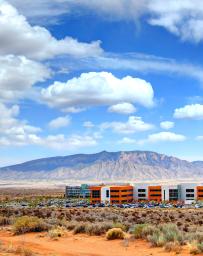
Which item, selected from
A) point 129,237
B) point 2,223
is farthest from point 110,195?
point 129,237

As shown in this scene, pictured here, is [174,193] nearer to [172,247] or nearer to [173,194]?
[173,194]

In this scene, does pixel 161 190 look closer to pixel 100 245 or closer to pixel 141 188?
pixel 141 188

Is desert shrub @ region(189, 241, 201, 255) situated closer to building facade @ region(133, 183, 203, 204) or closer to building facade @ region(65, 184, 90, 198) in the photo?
building facade @ region(133, 183, 203, 204)

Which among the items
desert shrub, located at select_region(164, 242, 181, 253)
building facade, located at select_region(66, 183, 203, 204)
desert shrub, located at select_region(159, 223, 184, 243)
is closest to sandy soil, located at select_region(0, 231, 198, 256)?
desert shrub, located at select_region(164, 242, 181, 253)

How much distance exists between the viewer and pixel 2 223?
3525 cm

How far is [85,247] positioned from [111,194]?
4264 inches

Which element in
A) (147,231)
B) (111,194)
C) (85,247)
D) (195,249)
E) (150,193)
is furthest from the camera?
(150,193)

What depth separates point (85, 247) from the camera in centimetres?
2238

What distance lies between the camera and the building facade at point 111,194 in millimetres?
128750

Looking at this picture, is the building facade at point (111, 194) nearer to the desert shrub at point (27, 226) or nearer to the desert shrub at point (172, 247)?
the desert shrub at point (27, 226)

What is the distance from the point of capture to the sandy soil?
789 inches

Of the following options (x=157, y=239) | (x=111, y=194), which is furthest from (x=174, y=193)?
(x=157, y=239)

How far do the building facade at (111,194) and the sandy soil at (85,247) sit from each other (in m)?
103

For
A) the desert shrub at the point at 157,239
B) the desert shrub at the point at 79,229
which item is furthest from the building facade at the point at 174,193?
the desert shrub at the point at 157,239
